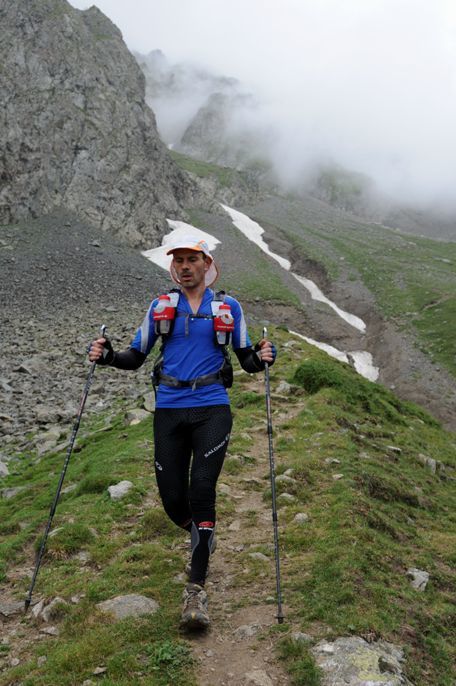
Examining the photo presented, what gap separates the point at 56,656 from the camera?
5699mm

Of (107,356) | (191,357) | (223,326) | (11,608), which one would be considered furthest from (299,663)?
(107,356)

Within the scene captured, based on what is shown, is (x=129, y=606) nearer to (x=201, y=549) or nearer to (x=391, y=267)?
(x=201, y=549)

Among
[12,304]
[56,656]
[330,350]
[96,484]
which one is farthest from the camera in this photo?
[330,350]

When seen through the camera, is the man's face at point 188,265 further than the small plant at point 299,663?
Yes

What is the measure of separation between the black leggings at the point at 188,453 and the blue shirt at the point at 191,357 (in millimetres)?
131

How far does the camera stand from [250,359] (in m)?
7.68

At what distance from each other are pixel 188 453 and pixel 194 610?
74.2 inches

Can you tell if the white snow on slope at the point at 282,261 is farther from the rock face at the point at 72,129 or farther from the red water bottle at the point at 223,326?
the red water bottle at the point at 223,326

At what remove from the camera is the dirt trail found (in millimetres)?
5449

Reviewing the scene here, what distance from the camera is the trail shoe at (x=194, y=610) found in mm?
5945

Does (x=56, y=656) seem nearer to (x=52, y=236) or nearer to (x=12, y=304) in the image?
(x=12, y=304)

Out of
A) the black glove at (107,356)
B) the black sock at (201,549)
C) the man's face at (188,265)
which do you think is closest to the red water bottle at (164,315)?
the man's face at (188,265)

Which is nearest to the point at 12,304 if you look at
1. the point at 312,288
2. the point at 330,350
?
the point at 330,350

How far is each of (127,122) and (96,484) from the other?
9279 centimetres
